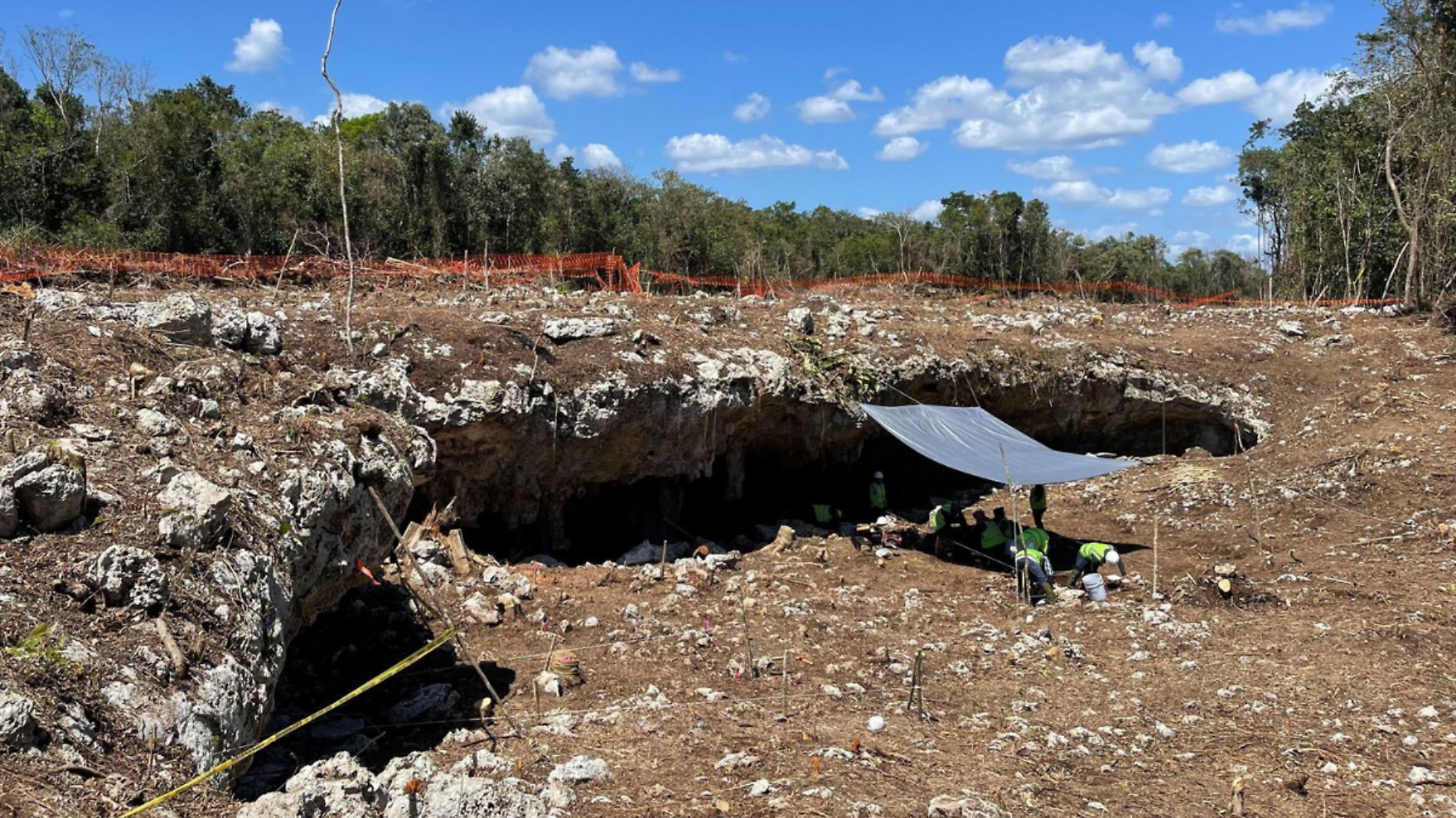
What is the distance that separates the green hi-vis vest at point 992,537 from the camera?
35.1ft

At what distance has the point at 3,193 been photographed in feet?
54.2

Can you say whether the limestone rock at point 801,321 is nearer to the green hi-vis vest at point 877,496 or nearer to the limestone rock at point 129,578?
the green hi-vis vest at point 877,496

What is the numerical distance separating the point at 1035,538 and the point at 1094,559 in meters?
0.62

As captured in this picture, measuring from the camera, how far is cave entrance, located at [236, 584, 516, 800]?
6.11 metres

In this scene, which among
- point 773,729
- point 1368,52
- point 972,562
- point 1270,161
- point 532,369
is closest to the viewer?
point 773,729

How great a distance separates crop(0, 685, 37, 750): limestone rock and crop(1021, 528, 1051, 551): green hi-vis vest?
8.32 metres

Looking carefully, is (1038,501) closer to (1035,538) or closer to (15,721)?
(1035,538)

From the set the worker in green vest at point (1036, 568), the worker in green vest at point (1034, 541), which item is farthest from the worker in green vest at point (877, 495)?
the worker in green vest at point (1036, 568)

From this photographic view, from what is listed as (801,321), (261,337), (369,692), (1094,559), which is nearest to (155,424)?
(261,337)

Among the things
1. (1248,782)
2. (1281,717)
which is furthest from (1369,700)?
(1248,782)

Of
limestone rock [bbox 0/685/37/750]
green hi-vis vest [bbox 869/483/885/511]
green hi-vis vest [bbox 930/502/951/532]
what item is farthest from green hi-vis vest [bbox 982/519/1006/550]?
limestone rock [bbox 0/685/37/750]

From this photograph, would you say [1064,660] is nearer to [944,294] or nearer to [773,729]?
[773,729]

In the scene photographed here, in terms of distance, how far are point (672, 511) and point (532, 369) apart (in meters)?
3.02

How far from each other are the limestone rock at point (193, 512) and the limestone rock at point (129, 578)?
0.62ft
